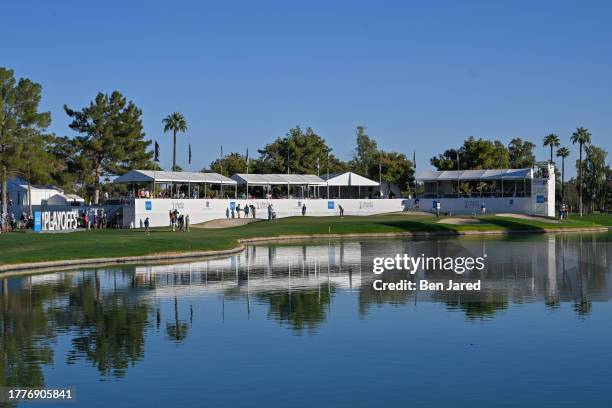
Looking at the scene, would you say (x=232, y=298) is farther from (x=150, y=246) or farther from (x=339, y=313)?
(x=150, y=246)

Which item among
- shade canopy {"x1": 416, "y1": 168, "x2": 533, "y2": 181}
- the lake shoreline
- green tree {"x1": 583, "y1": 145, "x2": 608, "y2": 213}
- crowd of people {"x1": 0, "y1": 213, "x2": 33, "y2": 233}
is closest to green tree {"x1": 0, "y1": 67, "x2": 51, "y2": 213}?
crowd of people {"x1": 0, "y1": 213, "x2": 33, "y2": 233}

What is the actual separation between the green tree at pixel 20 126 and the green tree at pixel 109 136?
1532cm

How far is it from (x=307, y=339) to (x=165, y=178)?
7256 centimetres

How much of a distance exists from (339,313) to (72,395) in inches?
514

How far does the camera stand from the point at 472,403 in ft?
61.3

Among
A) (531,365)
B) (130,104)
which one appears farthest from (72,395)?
(130,104)

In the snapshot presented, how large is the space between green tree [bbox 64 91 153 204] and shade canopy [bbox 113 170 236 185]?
1613cm

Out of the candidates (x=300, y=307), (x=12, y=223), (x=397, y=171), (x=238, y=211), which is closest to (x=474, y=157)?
(x=397, y=171)

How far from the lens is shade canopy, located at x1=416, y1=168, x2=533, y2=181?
117381mm

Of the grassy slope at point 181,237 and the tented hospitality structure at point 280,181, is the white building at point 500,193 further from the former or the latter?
the tented hospitality structure at point 280,181

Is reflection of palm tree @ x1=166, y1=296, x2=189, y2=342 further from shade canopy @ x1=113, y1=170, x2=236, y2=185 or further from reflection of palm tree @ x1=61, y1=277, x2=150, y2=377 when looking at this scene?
shade canopy @ x1=113, y1=170, x2=236, y2=185

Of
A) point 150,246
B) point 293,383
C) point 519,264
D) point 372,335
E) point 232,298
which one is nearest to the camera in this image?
point 293,383

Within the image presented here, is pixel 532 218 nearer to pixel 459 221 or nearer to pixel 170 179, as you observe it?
pixel 459 221

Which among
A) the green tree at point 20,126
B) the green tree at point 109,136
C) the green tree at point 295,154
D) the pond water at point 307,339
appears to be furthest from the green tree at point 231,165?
the pond water at point 307,339
